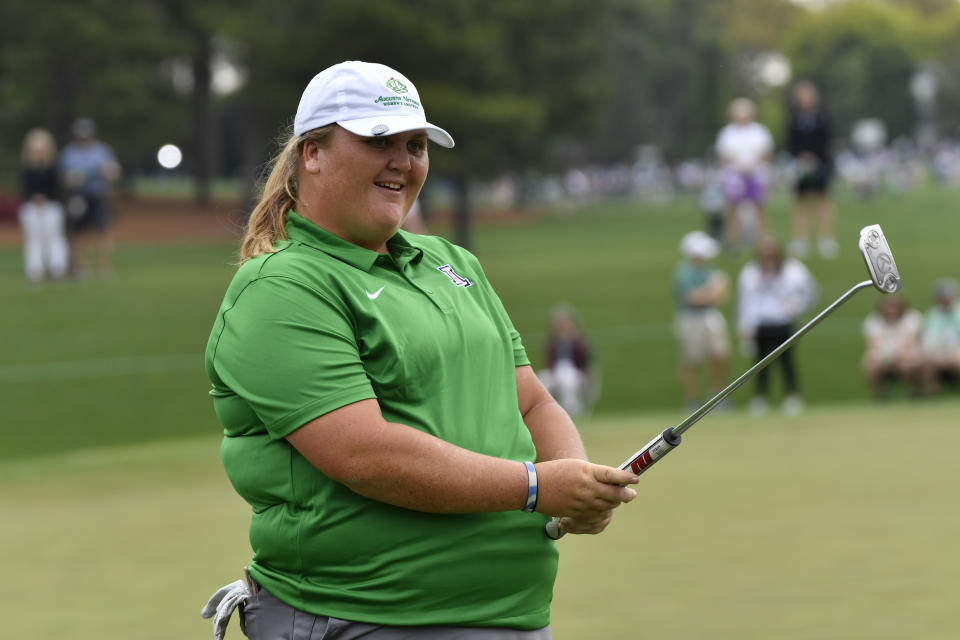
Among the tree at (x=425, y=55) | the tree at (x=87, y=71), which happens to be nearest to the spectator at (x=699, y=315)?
the tree at (x=425, y=55)

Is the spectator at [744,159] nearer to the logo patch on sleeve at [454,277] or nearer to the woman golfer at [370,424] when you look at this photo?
the logo patch on sleeve at [454,277]

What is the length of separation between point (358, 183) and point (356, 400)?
47 centimetres

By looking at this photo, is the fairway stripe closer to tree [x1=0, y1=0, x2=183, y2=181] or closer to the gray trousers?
the gray trousers

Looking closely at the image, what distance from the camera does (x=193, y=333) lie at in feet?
63.2

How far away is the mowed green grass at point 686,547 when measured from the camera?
17.3ft

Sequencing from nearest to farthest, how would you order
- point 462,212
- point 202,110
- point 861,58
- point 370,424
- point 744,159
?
1. point 370,424
2. point 744,159
3. point 462,212
4. point 202,110
5. point 861,58

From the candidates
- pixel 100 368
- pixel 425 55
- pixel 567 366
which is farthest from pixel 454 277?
pixel 425 55

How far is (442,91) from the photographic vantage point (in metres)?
29.1

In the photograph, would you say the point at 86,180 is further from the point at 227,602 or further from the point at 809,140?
the point at 227,602

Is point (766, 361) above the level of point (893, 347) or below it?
above

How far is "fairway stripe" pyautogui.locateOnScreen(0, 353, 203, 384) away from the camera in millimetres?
15797

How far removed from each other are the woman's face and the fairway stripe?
536 inches

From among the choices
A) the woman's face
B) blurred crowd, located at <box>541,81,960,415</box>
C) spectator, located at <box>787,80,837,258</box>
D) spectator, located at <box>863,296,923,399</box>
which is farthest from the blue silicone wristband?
spectator, located at <box>787,80,837,258</box>

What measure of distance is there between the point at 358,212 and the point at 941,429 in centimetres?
813
